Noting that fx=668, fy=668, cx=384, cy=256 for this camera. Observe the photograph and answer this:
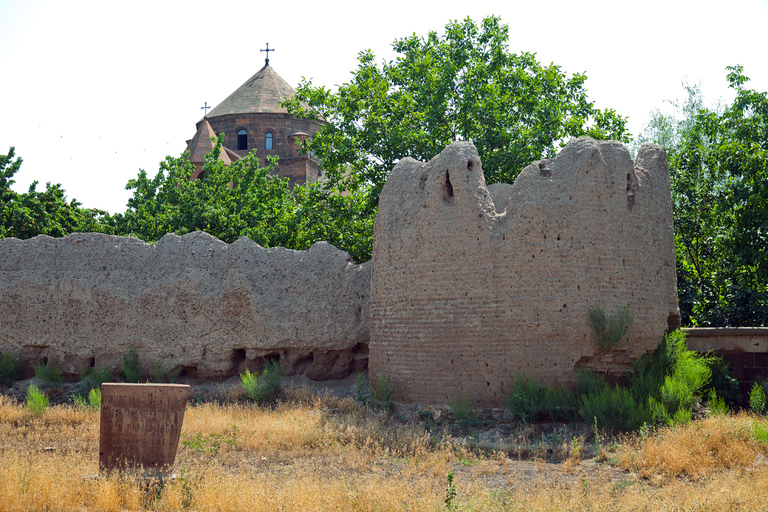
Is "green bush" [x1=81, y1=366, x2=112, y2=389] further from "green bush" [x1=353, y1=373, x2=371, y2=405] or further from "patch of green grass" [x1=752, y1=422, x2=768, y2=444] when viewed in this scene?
"patch of green grass" [x1=752, y1=422, x2=768, y2=444]

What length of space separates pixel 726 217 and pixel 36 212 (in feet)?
52.1

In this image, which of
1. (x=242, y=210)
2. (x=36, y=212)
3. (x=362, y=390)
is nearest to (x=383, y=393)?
(x=362, y=390)

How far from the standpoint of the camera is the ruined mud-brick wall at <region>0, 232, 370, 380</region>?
986cm

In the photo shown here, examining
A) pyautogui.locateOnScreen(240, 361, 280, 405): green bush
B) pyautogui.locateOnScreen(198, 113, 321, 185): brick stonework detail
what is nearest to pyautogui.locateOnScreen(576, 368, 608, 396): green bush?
pyautogui.locateOnScreen(240, 361, 280, 405): green bush

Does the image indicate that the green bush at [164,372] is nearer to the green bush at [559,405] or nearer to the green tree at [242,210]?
the green tree at [242,210]

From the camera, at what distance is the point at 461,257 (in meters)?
8.03

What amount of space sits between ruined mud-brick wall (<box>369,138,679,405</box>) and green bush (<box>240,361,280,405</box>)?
1727mm

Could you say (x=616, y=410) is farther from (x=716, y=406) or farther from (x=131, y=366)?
(x=131, y=366)

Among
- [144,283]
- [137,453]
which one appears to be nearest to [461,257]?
[137,453]

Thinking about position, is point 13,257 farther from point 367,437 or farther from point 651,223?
point 651,223

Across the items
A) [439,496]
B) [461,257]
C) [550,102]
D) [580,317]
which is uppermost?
[550,102]

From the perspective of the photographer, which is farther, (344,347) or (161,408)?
(344,347)

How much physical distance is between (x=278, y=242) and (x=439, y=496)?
11320 millimetres

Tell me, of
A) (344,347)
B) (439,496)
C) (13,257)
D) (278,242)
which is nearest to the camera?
(439,496)
